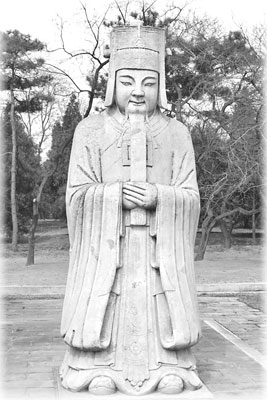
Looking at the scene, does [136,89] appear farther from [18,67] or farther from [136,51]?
[18,67]

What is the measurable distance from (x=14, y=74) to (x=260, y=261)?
34.3 feet

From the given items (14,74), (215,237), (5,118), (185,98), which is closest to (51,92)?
(14,74)

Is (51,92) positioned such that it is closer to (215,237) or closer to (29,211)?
(29,211)

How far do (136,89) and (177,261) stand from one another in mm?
1611

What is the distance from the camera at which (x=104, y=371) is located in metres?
4.83

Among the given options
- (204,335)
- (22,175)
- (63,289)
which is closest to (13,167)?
(22,175)

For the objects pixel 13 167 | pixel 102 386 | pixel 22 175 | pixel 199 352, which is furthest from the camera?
pixel 22 175

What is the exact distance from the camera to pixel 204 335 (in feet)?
25.1

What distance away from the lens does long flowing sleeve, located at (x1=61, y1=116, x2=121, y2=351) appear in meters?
4.82

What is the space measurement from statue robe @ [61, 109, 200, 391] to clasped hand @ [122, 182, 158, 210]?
0.06m

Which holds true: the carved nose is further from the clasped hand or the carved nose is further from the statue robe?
the clasped hand

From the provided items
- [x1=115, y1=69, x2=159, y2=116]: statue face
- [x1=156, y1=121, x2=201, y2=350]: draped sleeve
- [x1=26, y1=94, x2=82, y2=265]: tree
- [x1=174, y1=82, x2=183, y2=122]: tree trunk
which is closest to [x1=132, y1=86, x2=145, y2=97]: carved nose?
[x1=115, y1=69, x2=159, y2=116]: statue face

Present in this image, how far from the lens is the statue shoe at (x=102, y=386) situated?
15.5 feet

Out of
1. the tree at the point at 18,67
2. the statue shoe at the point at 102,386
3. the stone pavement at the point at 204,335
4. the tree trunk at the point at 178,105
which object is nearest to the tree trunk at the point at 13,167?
the tree at the point at 18,67
